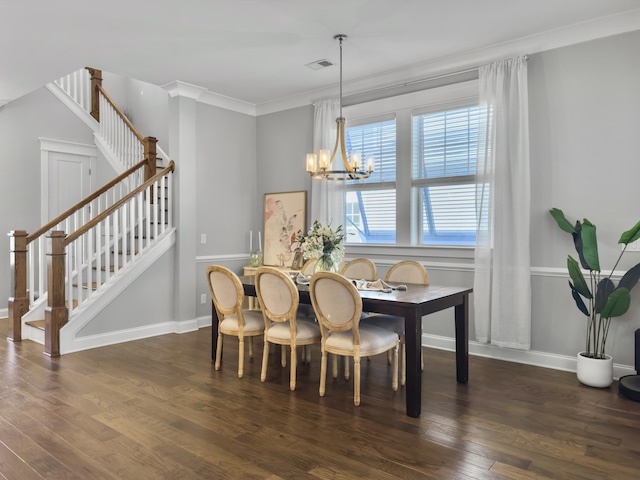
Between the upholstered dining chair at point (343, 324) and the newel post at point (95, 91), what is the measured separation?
594 centimetres

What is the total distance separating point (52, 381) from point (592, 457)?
386 centimetres

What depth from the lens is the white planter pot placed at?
11.8ft

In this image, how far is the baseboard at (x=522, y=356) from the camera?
382 centimetres

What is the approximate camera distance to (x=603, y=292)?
3.61 meters

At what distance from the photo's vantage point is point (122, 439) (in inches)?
107

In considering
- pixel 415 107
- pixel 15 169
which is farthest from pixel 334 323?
pixel 15 169

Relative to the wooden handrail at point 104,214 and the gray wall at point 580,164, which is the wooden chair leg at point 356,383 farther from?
the wooden handrail at point 104,214

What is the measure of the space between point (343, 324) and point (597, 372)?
6.76 ft

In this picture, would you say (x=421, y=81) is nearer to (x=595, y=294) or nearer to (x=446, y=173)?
(x=446, y=173)

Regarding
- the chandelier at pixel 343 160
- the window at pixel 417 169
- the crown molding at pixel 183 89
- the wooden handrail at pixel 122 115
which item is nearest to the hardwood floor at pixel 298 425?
the window at pixel 417 169

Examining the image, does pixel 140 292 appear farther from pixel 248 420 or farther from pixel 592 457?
pixel 592 457

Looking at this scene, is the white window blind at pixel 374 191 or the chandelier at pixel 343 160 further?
the white window blind at pixel 374 191

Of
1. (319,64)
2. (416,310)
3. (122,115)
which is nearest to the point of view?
(416,310)

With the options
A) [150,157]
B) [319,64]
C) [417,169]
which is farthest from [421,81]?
[150,157]
